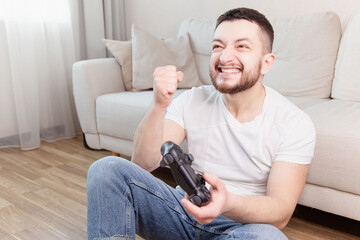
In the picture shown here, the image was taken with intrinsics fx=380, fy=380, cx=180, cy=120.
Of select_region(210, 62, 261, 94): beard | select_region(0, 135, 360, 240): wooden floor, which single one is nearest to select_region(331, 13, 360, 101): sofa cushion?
select_region(0, 135, 360, 240): wooden floor

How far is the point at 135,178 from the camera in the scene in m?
1.00

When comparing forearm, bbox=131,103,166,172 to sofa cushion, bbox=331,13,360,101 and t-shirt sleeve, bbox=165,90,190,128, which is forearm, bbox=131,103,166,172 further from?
sofa cushion, bbox=331,13,360,101

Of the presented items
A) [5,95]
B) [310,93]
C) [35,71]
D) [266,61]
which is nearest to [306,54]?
[310,93]

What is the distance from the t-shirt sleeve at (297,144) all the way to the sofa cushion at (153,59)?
136 cm

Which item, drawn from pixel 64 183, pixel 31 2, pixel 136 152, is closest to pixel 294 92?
pixel 136 152

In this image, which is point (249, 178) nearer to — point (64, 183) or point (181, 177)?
point (181, 177)

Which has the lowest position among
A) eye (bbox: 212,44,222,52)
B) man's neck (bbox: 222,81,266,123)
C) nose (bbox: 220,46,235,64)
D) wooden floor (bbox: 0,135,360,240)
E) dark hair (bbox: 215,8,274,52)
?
wooden floor (bbox: 0,135,360,240)

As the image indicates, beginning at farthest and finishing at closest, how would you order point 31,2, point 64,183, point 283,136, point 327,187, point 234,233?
1. point 31,2
2. point 64,183
3. point 327,187
4. point 283,136
5. point 234,233

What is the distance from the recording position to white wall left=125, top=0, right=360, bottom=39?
6.97 feet

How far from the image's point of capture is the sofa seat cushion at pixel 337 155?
52.1 inches

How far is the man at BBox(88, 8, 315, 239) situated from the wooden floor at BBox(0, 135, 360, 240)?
54 centimetres

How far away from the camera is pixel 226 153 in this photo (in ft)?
3.79

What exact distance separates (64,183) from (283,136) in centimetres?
130

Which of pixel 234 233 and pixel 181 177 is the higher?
pixel 181 177
